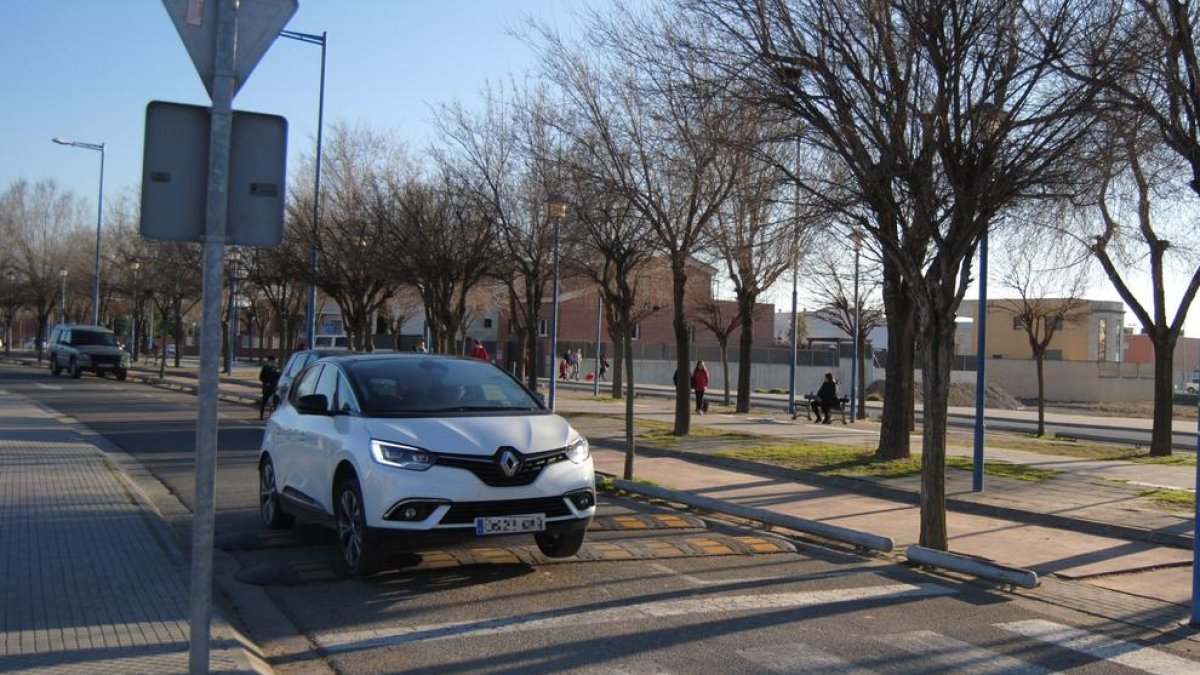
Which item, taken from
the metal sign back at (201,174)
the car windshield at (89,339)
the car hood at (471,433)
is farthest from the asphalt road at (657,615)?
the car windshield at (89,339)

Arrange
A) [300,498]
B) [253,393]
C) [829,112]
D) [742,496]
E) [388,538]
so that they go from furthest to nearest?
1. [253,393]
2. [742,496]
3. [829,112]
4. [300,498]
5. [388,538]

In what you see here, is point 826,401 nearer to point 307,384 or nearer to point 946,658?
point 307,384

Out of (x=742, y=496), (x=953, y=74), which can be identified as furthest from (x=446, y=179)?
(x=953, y=74)

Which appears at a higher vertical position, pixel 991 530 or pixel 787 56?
pixel 787 56

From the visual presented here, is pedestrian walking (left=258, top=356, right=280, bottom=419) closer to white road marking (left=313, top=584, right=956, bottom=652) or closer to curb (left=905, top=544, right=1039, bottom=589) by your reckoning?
curb (left=905, top=544, right=1039, bottom=589)

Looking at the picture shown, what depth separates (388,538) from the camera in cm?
746

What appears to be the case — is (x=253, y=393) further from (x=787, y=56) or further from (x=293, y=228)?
(x=787, y=56)

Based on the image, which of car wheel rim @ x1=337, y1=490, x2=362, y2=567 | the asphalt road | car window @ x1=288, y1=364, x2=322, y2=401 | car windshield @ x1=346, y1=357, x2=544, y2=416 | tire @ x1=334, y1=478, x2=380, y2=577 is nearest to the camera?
the asphalt road

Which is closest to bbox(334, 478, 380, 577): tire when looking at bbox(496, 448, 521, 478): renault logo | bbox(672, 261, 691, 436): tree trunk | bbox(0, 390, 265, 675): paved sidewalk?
bbox(496, 448, 521, 478): renault logo

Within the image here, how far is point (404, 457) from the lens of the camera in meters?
7.54

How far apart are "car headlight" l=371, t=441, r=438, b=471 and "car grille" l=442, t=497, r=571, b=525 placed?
1.18 feet

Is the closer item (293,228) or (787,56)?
(787,56)

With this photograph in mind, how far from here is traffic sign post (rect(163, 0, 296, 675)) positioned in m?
4.67

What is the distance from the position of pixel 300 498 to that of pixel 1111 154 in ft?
26.4
